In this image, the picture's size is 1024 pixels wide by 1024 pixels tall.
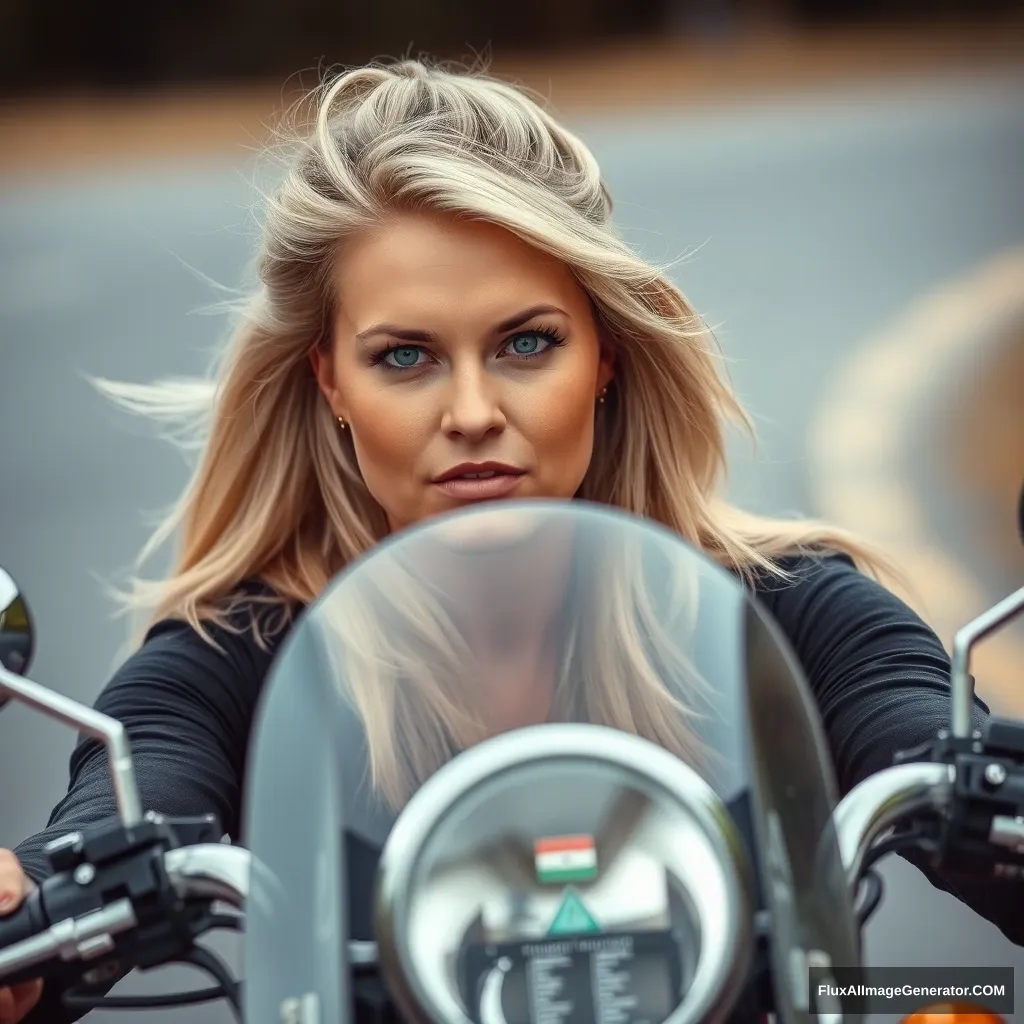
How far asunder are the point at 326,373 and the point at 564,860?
1.13 m

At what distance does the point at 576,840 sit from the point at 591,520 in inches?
8.2

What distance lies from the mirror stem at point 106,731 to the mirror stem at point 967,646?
1.65 feet

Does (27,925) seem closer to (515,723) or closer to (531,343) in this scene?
Result: (515,723)

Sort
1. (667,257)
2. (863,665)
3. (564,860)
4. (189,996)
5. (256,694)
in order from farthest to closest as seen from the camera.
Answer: (667,257) → (256,694) → (863,665) → (189,996) → (564,860)

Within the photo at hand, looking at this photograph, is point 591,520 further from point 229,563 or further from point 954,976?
point 229,563

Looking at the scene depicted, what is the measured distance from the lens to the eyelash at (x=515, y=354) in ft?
5.90

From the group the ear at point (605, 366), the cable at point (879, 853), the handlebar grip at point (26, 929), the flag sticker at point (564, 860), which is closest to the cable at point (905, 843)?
the cable at point (879, 853)

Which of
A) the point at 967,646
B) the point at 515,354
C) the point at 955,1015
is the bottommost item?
the point at 955,1015

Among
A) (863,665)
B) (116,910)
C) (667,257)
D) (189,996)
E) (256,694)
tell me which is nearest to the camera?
(116,910)

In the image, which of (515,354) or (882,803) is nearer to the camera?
(882,803)

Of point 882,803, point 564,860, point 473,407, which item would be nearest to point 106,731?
point 564,860

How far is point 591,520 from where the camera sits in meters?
1.13

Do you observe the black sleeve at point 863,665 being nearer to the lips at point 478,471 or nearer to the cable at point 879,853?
the cable at point 879,853

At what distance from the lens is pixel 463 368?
69.1 inches
